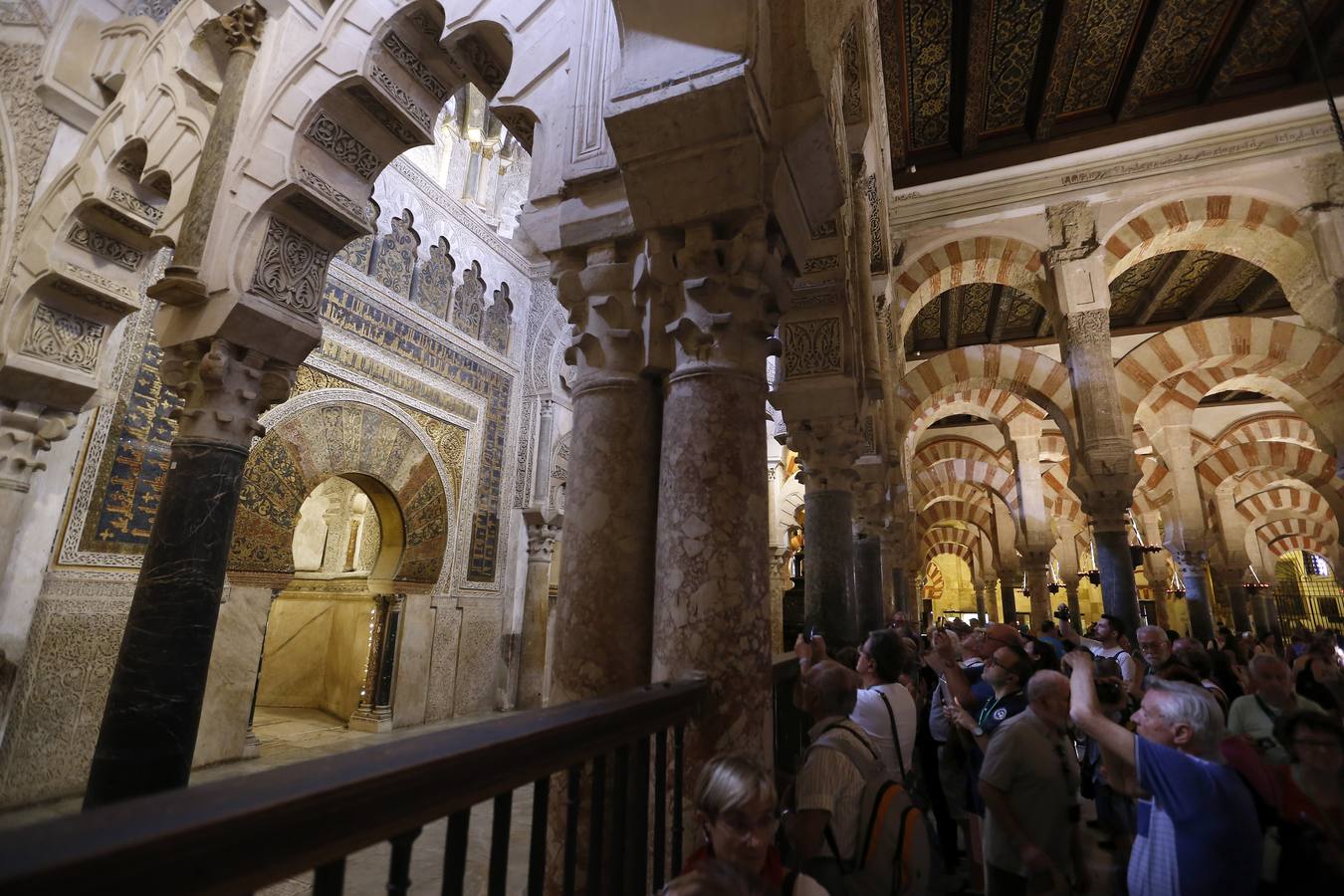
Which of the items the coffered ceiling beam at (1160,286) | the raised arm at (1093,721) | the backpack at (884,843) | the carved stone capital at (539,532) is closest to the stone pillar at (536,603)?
the carved stone capital at (539,532)

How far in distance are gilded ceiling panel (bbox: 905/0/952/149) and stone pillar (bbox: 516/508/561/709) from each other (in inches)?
272

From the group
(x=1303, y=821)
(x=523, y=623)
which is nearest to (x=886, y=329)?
(x=1303, y=821)

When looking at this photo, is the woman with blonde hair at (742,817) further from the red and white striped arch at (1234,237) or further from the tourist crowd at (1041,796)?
the red and white striped arch at (1234,237)

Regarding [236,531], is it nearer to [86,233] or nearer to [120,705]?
[86,233]

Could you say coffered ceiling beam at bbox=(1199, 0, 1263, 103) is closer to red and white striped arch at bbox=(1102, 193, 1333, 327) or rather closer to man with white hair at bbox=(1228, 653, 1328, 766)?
red and white striped arch at bbox=(1102, 193, 1333, 327)

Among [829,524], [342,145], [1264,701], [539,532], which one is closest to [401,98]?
[342,145]

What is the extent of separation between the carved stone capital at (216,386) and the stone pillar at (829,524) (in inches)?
124

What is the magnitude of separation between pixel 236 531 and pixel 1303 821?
22.9ft

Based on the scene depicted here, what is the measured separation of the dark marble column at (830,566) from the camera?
14.3 feet

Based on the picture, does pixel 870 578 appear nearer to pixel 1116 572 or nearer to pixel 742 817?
pixel 1116 572

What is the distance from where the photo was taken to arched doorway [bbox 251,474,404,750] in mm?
7562

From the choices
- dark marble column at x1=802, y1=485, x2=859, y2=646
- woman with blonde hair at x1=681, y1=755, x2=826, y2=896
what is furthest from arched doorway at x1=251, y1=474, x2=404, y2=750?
woman with blonde hair at x1=681, y1=755, x2=826, y2=896

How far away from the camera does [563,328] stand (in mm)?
10227

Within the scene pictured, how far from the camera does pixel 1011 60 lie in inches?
277
